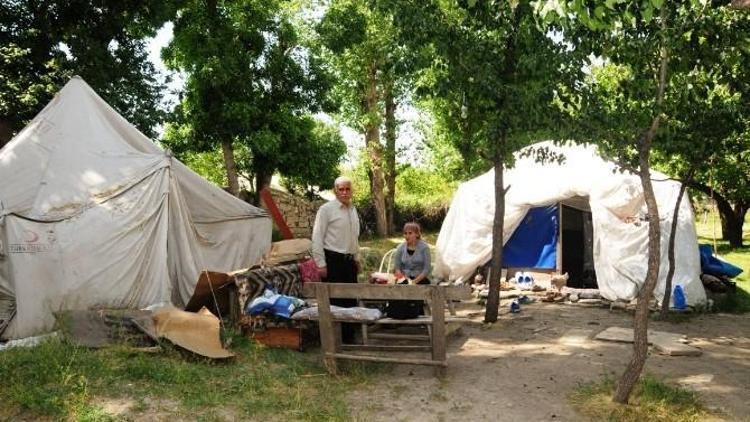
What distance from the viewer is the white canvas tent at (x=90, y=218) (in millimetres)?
6879

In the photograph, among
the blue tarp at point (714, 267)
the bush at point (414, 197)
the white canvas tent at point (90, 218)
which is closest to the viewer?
the white canvas tent at point (90, 218)

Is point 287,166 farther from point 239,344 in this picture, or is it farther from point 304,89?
point 239,344

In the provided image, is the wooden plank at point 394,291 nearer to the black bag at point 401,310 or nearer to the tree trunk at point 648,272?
the black bag at point 401,310

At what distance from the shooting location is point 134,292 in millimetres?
7488

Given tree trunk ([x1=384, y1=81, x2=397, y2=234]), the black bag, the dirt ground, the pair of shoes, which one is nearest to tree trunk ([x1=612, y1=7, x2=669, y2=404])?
the dirt ground

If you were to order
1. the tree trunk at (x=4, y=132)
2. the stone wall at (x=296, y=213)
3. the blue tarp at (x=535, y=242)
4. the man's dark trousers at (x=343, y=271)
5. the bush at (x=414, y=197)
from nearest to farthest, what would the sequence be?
the man's dark trousers at (x=343, y=271)
the tree trunk at (x=4, y=132)
the blue tarp at (x=535, y=242)
the stone wall at (x=296, y=213)
the bush at (x=414, y=197)

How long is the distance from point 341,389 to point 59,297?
391 cm

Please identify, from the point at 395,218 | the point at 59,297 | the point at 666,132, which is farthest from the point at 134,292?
the point at 395,218

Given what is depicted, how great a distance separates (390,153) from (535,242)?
39.3 feet

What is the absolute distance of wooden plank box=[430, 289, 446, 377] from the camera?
496 centimetres

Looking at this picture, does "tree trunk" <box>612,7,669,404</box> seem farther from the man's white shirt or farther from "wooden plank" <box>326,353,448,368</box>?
the man's white shirt

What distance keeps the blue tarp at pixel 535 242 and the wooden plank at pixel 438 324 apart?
21.9ft

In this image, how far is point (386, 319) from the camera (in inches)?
209

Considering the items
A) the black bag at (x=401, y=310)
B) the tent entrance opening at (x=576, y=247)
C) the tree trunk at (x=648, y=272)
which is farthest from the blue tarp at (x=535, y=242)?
the tree trunk at (x=648, y=272)
